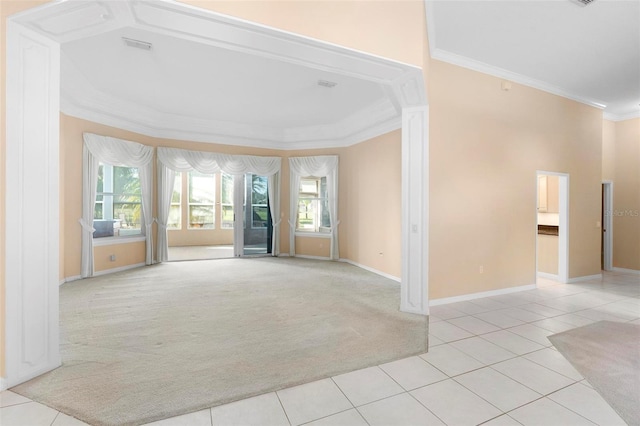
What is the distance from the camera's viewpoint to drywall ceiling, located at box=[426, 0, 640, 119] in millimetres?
3107

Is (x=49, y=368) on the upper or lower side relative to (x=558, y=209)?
lower

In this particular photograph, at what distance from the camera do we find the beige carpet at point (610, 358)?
2027 millimetres

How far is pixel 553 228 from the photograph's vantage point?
5.73m

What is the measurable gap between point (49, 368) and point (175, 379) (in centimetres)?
101

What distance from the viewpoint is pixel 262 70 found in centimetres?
417

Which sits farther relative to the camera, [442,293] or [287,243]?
[287,243]

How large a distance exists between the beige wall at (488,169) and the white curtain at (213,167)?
438 cm

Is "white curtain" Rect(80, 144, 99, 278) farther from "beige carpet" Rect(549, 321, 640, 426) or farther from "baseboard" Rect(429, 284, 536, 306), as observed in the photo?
"beige carpet" Rect(549, 321, 640, 426)

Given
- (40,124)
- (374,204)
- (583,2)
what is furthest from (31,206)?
(583,2)

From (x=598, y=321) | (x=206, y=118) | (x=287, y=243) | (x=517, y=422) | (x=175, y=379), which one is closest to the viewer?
(x=517, y=422)

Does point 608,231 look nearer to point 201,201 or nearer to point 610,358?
point 610,358

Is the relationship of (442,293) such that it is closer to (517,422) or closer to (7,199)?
(517,422)

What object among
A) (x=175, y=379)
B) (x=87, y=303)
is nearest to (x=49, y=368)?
(x=175, y=379)

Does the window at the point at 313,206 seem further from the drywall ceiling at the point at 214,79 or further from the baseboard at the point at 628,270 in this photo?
the baseboard at the point at 628,270
